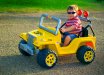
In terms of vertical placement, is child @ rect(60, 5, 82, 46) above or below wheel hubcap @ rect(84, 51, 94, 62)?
above

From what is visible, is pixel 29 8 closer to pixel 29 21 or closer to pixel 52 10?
pixel 52 10

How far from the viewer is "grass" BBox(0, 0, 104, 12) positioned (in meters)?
12.1

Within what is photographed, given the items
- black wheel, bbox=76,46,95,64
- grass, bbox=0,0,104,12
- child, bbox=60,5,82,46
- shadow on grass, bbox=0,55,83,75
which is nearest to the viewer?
shadow on grass, bbox=0,55,83,75

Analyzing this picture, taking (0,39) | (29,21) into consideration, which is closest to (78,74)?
(0,39)

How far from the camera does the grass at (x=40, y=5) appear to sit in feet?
39.7

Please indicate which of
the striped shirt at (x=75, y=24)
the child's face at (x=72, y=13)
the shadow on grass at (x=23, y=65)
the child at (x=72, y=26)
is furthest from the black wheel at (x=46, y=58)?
the child's face at (x=72, y=13)

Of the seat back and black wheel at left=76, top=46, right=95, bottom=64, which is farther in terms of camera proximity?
the seat back

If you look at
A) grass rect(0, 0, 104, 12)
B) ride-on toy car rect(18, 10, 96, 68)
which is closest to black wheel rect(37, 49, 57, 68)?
ride-on toy car rect(18, 10, 96, 68)

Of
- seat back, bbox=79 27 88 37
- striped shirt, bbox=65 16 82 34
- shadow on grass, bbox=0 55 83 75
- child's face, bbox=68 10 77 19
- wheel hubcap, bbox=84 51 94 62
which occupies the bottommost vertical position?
shadow on grass, bbox=0 55 83 75

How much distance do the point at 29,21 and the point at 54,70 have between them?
4567 mm

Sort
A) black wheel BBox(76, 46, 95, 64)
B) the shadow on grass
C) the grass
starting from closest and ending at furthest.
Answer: the shadow on grass < black wheel BBox(76, 46, 95, 64) < the grass

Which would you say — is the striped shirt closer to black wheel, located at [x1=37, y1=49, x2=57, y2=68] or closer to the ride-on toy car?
the ride-on toy car

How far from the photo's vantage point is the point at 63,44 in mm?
6805

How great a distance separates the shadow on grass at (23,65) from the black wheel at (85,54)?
156 mm
